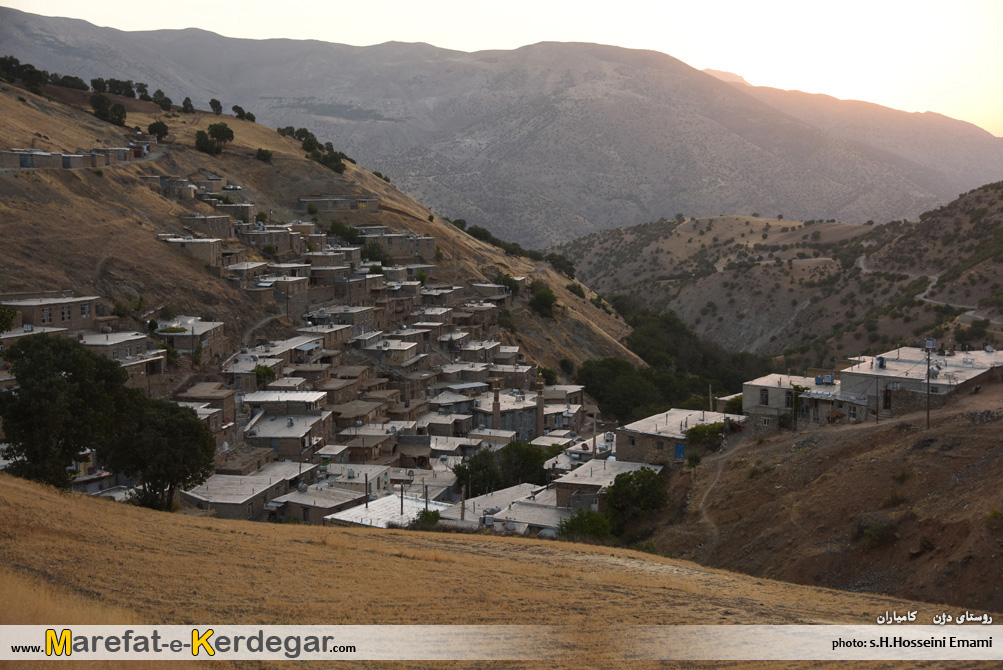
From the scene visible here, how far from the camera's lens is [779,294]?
8531cm

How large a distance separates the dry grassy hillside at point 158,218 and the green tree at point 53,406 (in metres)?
19.3

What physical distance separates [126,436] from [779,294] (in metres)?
69.7

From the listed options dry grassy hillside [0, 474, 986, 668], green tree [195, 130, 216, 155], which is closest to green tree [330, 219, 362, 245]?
green tree [195, 130, 216, 155]

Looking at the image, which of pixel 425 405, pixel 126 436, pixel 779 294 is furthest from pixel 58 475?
pixel 779 294

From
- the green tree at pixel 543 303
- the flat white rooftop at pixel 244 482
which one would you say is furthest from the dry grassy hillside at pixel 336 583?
the green tree at pixel 543 303

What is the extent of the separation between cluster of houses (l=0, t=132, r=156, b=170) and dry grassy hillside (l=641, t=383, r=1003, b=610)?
3959 centimetres

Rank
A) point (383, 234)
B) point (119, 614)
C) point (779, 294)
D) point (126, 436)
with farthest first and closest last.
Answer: point (779, 294) → point (383, 234) → point (126, 436) → point (119, 614)

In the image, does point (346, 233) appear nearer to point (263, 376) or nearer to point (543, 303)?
point (543, 303)

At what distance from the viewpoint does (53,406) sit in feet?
71.2

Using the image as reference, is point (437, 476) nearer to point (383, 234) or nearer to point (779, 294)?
point (383, 234)

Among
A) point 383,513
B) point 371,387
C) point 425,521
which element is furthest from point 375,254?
point 425,521

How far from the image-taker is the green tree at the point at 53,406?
21.9 metres

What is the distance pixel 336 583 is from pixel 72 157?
45230mm

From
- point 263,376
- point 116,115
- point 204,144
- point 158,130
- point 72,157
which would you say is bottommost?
point 263,376
